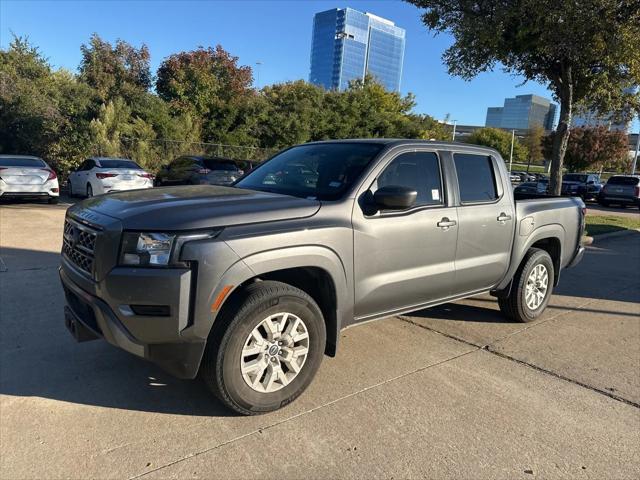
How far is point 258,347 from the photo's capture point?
3.22 m

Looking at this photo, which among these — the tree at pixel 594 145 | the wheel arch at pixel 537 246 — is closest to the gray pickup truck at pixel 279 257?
the wheel arch at pixel 537 246

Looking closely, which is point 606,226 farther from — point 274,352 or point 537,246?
point 274,352

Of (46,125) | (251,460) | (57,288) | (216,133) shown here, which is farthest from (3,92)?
(251,460)

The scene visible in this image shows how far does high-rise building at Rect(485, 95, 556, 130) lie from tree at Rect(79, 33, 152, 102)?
11554 cm

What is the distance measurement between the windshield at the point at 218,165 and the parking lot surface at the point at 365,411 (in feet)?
37.2

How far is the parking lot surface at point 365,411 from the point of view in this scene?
2.81 meters

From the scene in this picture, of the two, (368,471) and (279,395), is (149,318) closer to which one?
(279,395)

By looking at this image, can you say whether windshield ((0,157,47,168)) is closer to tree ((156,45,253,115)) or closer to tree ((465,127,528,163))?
tree ((156,45,253,115))

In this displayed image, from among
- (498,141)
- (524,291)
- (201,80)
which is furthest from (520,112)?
(524,291)

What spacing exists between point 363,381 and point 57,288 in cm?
401

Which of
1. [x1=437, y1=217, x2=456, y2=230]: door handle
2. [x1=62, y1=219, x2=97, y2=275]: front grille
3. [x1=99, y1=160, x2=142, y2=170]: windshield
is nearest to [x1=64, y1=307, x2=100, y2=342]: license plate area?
[x1=62, y1=219, x2=97, y2=275]: front grille

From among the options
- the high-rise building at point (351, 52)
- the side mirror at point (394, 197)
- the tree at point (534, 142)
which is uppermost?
the high-rise building at point (351, 52)

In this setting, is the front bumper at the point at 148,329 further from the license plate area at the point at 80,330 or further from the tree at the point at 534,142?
the tree at the point at 534,142

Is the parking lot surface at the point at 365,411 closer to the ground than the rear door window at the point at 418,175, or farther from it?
closer to the ground
